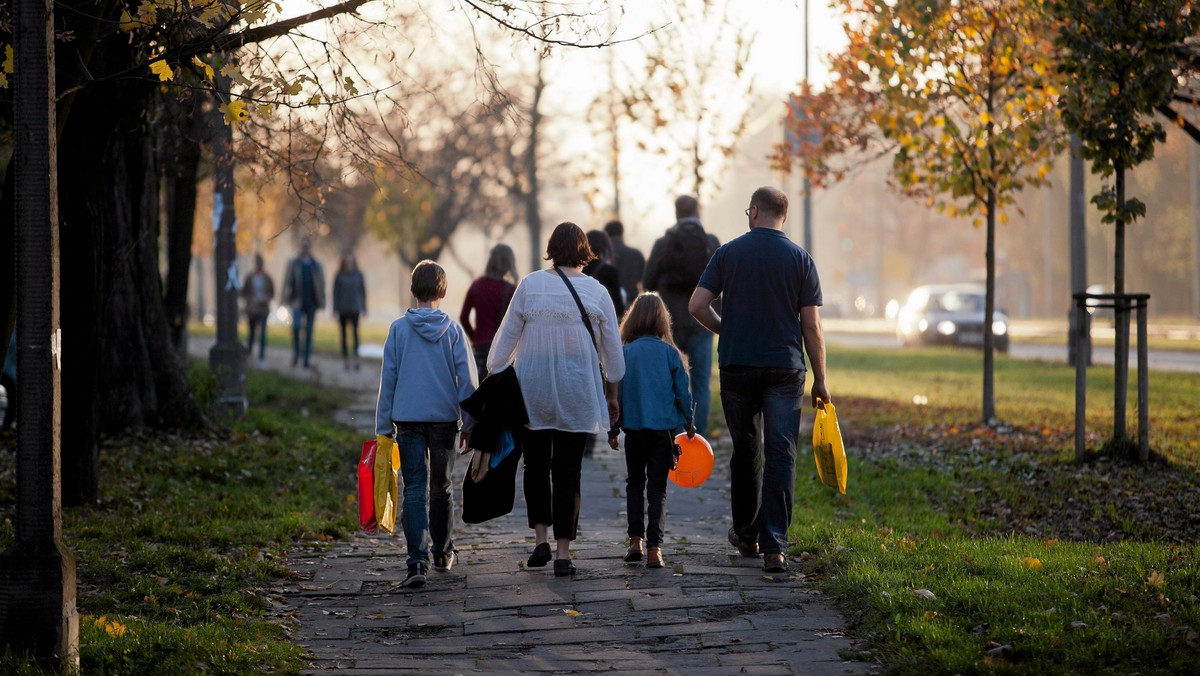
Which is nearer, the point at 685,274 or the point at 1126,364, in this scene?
the point at 1126,364

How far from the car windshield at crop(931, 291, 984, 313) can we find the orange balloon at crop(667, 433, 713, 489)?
29.2 meters

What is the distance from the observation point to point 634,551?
7.83m

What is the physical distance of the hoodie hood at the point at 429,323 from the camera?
24.9ft

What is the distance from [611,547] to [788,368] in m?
1.75

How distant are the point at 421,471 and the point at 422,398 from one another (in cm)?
42

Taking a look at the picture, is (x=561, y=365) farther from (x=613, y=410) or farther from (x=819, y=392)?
(x=819, y=392)

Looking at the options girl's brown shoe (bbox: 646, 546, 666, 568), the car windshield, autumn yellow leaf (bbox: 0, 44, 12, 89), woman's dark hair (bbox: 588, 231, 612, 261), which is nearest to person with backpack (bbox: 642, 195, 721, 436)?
woman's dark hair (bbox: 588, 231, 612, 261)

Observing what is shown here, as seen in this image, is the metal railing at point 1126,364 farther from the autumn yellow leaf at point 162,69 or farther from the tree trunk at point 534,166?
the tree trunk at point 534,166

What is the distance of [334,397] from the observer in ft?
61.9

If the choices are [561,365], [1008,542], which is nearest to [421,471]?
[561,365]

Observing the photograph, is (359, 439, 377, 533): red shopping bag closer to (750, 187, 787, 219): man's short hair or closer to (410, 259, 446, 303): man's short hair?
(410, 259, 446, 303): man's short hair

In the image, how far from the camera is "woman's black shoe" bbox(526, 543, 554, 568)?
7.71m

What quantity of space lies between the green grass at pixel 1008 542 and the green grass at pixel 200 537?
2.81 metres

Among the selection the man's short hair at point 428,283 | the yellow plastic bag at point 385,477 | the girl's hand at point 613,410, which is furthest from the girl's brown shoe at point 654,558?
the man's short hair at point 428,283
